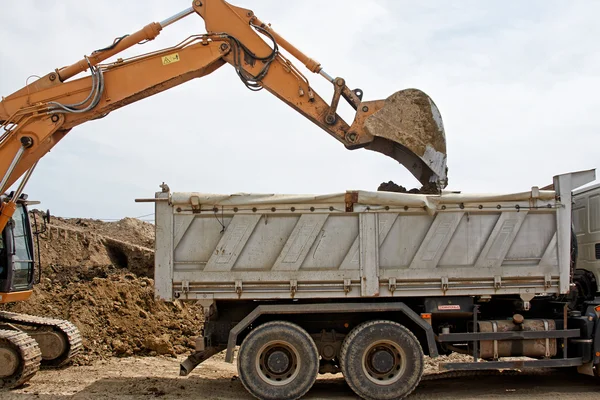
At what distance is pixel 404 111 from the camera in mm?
8711

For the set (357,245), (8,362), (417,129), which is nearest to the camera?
(357,245)

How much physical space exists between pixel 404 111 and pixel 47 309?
27.3 ft

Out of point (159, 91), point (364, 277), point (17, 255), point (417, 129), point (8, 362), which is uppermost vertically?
point (159, 91)

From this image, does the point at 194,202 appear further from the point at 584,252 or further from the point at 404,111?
the point at 584,252

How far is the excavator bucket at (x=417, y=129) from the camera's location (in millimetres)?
8633

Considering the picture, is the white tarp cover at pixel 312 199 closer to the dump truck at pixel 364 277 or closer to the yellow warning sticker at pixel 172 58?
the dump truck at pixel 364 277

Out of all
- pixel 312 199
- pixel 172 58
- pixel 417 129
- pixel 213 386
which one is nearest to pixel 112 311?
pixel 213 386

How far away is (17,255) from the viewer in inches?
381

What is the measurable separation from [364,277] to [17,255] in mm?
5699

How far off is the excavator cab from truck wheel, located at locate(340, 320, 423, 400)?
532cm

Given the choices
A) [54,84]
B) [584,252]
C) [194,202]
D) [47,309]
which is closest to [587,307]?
[584,252]

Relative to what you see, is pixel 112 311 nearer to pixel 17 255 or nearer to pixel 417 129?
pixel 17 255

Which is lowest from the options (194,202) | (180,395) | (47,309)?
(180,395)

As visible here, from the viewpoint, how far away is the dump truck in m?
7.76
